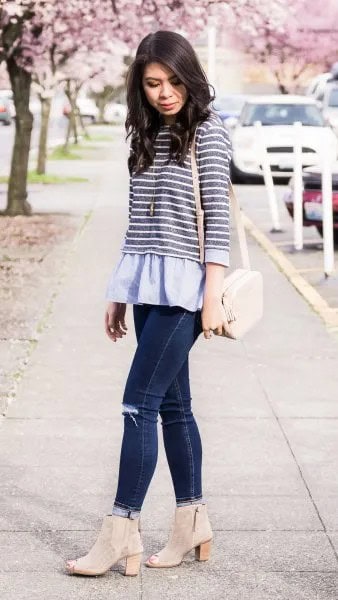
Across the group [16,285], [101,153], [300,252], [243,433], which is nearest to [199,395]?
[243,433]

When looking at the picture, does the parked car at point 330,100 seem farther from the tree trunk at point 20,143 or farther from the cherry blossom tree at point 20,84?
the tree trunk at point 20,143

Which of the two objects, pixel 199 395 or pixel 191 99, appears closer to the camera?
pixel 191 99

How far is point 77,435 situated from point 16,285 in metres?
5.52

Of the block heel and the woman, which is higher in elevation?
the woman

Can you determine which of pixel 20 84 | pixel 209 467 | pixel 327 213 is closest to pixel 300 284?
pixel 327 213

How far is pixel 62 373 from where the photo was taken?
768 cm

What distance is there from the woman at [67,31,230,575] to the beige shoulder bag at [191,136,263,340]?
22 mm

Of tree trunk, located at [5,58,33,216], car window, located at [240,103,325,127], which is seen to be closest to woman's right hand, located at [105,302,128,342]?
tree trunk, located at [5,58,33,216]

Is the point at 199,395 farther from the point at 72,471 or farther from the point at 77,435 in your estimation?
the point at 72,471

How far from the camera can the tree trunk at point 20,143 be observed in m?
19.0

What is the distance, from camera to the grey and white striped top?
4.09 meters

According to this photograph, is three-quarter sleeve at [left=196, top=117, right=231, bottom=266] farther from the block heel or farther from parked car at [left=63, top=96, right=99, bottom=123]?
parked car at [left=63, top=96, right=99, bottom=123]

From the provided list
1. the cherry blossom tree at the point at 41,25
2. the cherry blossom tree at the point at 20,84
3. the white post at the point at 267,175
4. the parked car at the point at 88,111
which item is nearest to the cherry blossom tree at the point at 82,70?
the cherry blossom tree at the point at 41,25

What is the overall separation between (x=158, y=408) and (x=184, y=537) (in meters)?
0.49
